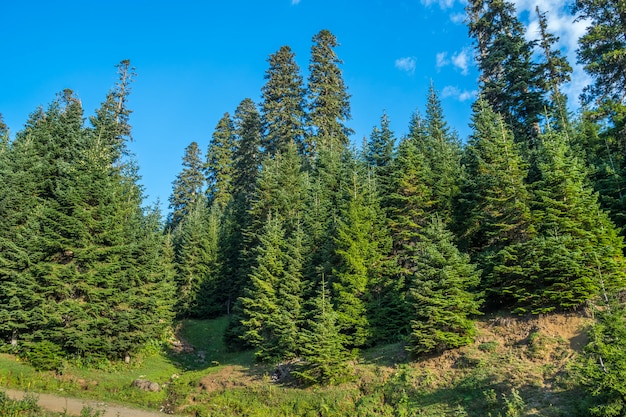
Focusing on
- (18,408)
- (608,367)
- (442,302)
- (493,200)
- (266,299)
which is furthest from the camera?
(266,299)

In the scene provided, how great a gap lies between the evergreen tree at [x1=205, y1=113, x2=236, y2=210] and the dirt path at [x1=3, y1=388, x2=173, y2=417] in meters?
34.2

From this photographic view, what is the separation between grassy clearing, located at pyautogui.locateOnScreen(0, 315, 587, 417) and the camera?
1442 cm

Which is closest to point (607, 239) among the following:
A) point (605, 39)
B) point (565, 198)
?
point (565, 198)

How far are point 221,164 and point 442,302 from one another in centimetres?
4360

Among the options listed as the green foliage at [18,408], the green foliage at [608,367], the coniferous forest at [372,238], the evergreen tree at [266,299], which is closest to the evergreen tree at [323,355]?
the coniferous forest at [372,238]

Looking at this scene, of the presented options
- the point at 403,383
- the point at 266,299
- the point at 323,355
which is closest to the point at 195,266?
the point at 266,299

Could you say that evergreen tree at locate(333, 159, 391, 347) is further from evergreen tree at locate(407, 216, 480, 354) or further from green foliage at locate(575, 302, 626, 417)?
green foliage at locate(575, 302, 626, 417)

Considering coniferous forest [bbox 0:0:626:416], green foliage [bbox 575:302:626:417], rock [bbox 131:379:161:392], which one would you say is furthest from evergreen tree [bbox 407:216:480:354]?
rock [bbox 131:379:161:392]

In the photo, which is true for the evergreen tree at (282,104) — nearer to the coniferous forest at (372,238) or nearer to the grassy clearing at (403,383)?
the coniferous forest at (372,238)

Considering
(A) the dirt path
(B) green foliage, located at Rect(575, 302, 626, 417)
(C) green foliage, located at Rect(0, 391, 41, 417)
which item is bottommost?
(A) the dirt path

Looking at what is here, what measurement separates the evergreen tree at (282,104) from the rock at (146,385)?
28.2m

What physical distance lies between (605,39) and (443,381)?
20645 mm

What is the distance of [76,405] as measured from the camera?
60.5 ft

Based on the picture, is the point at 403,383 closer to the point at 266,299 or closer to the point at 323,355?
→ the point at 323,355
